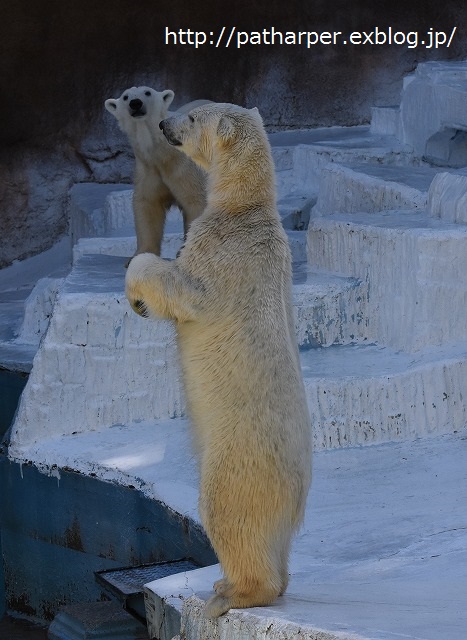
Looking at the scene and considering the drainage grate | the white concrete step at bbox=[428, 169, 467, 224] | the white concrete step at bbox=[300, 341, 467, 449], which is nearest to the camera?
the drainage grate

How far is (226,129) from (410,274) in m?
2.49

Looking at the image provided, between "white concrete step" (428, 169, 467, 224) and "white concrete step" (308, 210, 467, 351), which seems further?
"white concrete step" (428, 169, 467, 224)

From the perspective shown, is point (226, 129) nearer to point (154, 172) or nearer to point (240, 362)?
point (240, 362)

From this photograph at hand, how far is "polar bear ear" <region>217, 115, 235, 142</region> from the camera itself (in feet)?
10.7

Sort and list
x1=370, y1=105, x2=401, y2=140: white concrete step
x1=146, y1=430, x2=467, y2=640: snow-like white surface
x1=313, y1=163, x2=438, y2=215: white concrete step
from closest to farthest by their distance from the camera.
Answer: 1. x1=146, y1=430, x2=467, y2=640: snow-like white surface
2. x1=313, y1=163, x2=438, y2=215: white concrete step
3. x1=370, y1=105, x2=401, y2=140: white concrete step

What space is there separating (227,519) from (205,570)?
824 mm

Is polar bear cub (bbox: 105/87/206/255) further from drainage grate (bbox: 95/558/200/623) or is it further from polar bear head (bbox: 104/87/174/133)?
drainage grate (bbox: 95/558/200/623)

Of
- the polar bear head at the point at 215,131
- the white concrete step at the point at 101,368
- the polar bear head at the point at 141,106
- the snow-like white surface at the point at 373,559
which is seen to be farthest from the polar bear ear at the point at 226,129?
the polar bear head at the point at 141,106

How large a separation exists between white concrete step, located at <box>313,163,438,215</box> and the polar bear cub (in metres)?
1.19

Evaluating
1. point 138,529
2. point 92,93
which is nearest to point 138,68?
point 92,93

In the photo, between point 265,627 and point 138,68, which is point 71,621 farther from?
point 138,68

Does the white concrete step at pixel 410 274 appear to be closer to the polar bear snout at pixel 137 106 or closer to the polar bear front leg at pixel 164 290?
the polar bear snout at pixel 137 106

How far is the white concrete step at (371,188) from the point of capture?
6703 mm

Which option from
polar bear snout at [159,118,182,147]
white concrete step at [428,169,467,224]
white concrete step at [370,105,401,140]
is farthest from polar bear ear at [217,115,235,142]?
white concrete step at [370,105,401,140]
